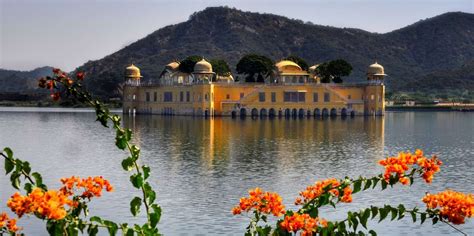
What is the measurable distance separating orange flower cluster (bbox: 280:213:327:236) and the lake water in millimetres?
Result: 10207

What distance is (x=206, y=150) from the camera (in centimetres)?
4025

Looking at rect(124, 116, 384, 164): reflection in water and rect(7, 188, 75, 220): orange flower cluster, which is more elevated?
rect(7, 188, 75, 220): orange flower cluster

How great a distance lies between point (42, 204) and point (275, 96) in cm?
8538

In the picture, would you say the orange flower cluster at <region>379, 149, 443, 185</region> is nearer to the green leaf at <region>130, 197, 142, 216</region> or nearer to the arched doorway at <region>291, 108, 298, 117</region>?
the green leaf at <region>130, 197, 142, 216</region>

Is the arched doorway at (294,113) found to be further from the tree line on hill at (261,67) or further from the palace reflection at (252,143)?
the palace reflection at (252,143)

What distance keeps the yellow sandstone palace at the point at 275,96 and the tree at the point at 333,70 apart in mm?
1190

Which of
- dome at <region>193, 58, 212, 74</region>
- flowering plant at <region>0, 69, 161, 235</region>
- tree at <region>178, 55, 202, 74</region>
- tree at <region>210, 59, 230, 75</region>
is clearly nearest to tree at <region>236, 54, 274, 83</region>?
tree at <region>210, 59, 230, 75</region>

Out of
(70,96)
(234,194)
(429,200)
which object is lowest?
(234,194)

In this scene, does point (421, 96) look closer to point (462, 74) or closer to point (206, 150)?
point (462, 74)

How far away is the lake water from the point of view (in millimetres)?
19516

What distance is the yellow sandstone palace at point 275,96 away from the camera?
294 ft

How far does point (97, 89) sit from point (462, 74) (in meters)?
87.1

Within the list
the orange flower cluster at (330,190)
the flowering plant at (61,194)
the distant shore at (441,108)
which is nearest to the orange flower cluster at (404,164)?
the orange flower cluster at (330,190)

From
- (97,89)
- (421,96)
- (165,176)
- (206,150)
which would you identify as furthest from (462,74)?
(165,176)
